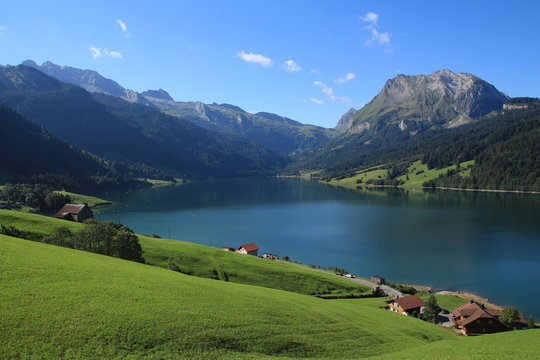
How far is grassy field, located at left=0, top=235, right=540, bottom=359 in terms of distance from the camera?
58.7 ft

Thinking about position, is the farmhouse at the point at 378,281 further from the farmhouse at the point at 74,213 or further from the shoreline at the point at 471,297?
the farmhouse at the point at 74,213

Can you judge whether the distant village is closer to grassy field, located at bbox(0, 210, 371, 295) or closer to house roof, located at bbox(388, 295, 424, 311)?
house roof, located at bbox(388, 295, 424, 311)

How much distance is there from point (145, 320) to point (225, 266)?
40223 mm

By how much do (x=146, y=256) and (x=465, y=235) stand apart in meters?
98.2

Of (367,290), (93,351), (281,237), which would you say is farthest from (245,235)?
(93,351)

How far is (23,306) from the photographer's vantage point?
752 inches

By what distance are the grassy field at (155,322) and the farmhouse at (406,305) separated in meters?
20.7

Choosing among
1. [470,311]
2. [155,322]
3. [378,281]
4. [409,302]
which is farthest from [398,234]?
[155,322]

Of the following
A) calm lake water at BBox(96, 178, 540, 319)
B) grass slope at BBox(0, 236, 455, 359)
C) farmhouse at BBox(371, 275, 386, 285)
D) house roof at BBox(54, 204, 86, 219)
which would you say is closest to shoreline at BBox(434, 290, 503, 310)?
calm lake water at BBox(96, 178, 540, 319)

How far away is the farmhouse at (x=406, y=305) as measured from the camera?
5309 cm

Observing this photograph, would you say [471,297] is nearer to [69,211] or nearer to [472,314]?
[472,314]

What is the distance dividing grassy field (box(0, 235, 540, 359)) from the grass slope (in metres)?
0.05

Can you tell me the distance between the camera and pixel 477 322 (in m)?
47.6

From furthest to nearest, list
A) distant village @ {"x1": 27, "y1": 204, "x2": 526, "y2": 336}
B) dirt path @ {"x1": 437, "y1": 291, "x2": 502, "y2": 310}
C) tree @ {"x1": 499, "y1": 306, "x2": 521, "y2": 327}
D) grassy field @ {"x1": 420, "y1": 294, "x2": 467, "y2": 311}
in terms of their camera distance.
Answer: dirt path @ {"x1": 437, "y1": 291, "x2": 502, "y2": 310}
grassy field @ {"x1": 420, "y1": 294, "x2": 467, "y2": 311}
tree @ {"x1": 499, "y1": 306, "x2": 521, "y2": 327}
distant village @ {"x1": 27, "y1": 204, "x2": 526, "y2": 336}
